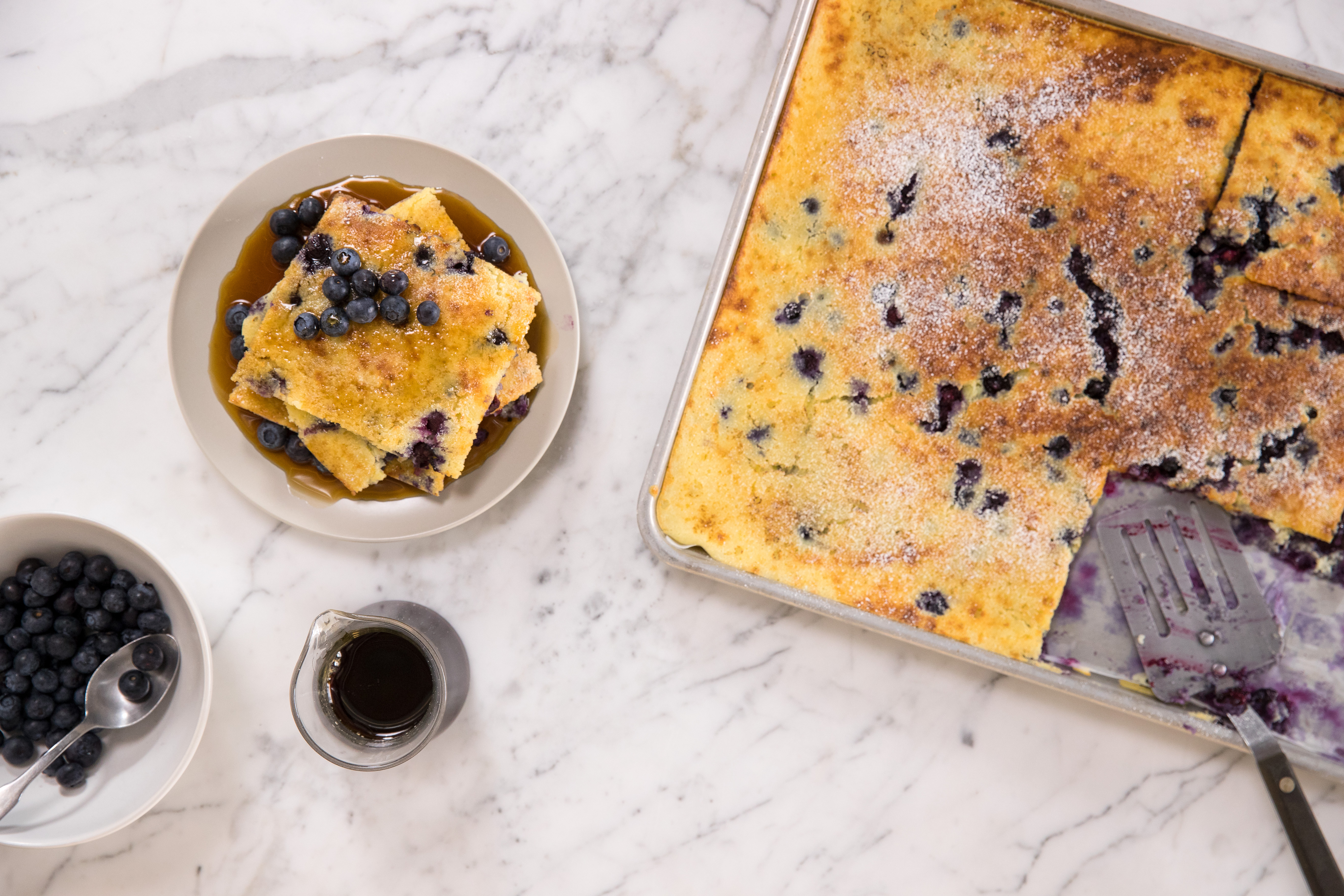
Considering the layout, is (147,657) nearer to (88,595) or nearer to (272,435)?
(88,595)

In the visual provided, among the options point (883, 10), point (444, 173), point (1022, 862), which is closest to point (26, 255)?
point (444, 173)

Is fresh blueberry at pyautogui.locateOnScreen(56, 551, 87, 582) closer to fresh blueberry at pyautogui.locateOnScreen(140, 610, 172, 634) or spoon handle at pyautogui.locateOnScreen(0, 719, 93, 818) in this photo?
fresh blueberry at pyautogui.locateOnScreen(140, 610, 172, 634)

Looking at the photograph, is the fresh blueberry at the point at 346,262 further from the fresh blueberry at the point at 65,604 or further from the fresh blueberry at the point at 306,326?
the fresh blueberry at the point at 65,604

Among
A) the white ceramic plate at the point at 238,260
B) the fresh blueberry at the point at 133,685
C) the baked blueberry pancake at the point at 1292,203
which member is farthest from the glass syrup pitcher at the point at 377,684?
the baked blueberry pancake at the point at 1292,203

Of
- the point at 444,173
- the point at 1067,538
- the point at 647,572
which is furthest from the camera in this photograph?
the point at 647,572

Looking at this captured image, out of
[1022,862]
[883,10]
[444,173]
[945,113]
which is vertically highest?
[883,10]

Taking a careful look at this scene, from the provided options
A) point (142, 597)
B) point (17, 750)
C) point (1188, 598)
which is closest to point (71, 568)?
point (142, 597)

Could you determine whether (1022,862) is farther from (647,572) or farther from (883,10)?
(883,10)
